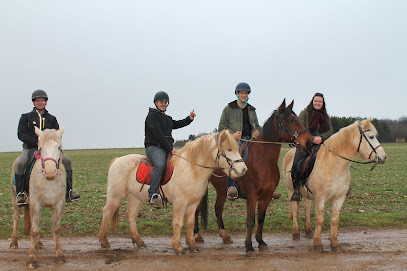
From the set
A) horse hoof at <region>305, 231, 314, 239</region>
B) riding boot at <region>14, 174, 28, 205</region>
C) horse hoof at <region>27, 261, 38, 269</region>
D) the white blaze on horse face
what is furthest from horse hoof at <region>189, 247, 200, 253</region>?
the white blaze on horse face

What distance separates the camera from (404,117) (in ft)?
508

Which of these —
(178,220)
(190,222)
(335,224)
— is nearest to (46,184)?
(178,220)

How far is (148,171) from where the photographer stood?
8.75m

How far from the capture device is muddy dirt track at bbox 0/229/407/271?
7316 millimetres

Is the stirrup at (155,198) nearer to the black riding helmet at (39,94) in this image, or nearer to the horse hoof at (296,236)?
the black riding helmet at (39,94)

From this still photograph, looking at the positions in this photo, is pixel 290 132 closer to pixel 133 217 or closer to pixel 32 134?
pixel 133 217

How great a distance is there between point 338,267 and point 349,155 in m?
2.52

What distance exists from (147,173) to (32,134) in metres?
2.71

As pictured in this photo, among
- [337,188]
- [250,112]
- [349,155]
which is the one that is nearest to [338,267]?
[337,188]

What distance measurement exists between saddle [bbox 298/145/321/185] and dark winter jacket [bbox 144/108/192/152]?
10.5ft

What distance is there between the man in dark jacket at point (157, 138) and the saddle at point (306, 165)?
10.5ft

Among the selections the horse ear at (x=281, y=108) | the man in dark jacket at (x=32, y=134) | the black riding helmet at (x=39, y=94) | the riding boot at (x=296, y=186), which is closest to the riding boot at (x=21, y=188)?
the man in dark jacket at (x=32, y=134)

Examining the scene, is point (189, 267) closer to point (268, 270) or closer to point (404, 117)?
point (268, 270)

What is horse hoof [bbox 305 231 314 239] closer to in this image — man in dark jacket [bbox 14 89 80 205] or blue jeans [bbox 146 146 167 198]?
blue jeans [bbox 146 146 167 198]
